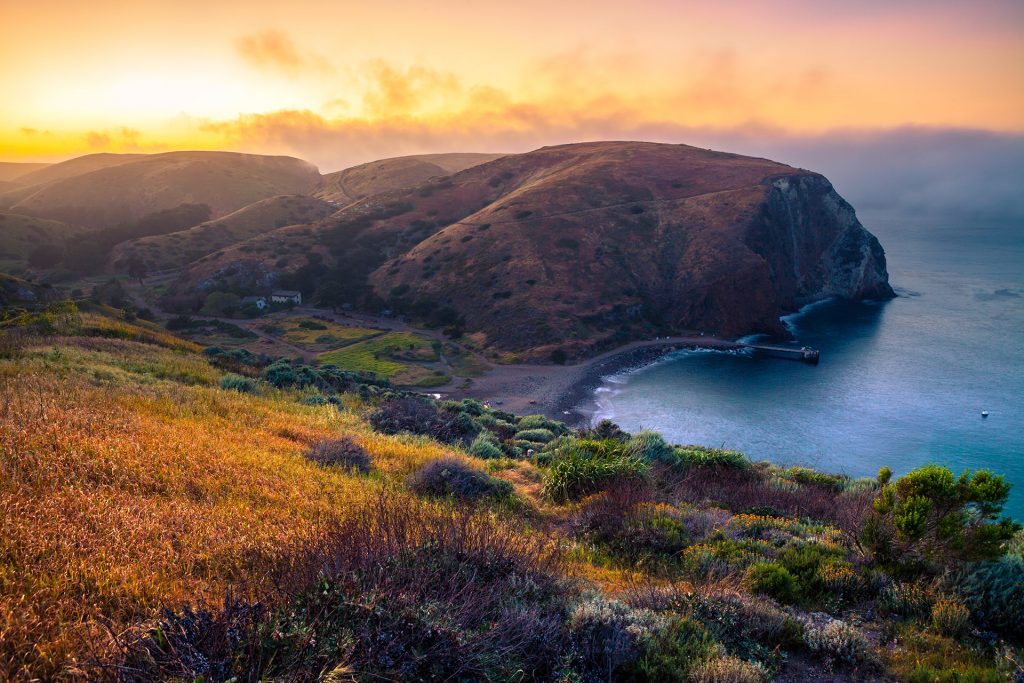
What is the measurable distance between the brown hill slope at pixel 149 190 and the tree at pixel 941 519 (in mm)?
168250

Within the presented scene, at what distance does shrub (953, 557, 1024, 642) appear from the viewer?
20.2 ft

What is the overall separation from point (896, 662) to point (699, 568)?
8.11 ft

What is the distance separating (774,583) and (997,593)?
8.81 feet

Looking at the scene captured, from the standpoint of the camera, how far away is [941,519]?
7383 mm

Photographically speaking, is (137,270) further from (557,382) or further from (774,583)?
(774,583)

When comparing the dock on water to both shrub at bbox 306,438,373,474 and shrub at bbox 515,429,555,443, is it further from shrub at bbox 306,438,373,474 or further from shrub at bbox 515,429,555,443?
shrub at bbox 306,438,373,474

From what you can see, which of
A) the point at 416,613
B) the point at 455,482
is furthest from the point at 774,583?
the point at 455,482

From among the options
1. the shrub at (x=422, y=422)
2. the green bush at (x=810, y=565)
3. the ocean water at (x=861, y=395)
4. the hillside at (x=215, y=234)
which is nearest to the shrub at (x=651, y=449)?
the shrub at (x=422, y=422)

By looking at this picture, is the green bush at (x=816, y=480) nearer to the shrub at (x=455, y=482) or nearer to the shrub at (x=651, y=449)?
the shrub at (x=651, y=449)

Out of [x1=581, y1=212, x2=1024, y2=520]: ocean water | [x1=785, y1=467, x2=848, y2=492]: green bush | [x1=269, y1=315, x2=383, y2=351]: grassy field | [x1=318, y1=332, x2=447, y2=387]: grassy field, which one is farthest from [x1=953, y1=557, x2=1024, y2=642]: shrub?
[x1=269, y1=315, x2=383, y2=351]: grassy field

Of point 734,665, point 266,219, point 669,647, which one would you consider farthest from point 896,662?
point 266,219

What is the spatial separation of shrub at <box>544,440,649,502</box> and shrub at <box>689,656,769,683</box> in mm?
6848

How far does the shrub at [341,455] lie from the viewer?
10.4 m

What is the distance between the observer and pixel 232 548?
5281 mm
